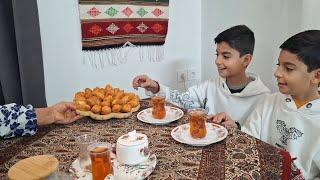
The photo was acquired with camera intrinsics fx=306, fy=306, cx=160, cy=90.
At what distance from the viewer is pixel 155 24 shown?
200cm

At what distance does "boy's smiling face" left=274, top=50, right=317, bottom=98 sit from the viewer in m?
1.17

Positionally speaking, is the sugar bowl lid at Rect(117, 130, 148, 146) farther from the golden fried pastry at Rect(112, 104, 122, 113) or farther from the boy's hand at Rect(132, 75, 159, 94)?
the boy's hand at Rect(132, 75, 159, 94)

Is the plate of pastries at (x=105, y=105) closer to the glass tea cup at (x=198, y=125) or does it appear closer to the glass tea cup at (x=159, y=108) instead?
the glass tea cup at (x=159, y=108)

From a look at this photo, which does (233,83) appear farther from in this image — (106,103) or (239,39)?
(106,103)

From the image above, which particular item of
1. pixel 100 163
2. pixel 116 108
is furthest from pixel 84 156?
pixel 116 108

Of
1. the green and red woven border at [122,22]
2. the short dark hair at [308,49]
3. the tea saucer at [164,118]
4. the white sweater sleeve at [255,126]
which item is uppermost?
the green and red woven border at [122,22]

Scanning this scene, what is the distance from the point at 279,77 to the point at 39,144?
911mm

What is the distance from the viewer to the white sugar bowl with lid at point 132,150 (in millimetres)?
791

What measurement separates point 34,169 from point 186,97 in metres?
1.02

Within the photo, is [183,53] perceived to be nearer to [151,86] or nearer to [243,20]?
[243,20]

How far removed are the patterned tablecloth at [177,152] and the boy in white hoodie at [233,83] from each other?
→ 17.6 inches

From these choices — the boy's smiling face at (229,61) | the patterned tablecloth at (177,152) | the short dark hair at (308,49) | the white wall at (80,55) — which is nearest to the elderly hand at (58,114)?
the patterned tablecloth at (177,152)

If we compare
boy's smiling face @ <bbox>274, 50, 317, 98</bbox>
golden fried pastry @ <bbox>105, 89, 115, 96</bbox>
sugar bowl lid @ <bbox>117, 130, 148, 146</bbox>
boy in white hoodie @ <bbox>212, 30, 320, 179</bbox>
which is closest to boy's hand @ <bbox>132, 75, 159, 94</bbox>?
golden fried pastry @ <bbox>105, 89, 115, 96</bbox>

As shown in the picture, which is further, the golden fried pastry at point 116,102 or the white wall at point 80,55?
the white wall at point 80,55
